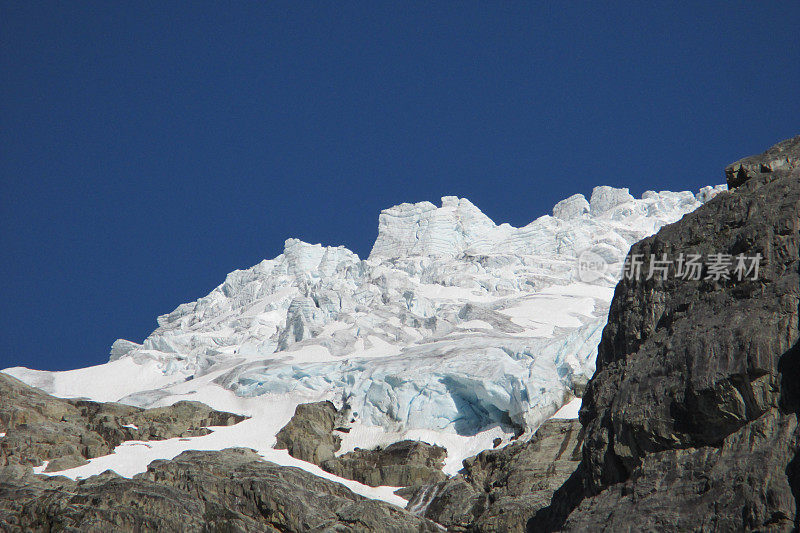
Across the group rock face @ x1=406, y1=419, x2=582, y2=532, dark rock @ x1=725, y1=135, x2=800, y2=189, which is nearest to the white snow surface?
rock face @ x1=406, y1=419, x2=582, y2=532

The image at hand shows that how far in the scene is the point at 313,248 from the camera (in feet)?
547

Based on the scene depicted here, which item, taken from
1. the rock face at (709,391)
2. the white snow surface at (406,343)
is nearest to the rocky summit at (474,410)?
the rock face at (709,391)

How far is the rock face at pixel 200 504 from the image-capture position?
27219 mm

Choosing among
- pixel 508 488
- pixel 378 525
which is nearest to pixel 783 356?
pixel 378 525

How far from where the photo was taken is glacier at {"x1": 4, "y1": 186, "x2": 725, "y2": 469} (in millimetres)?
51500

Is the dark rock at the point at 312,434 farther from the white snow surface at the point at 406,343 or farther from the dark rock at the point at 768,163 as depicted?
the dark rock at the point at 768,163

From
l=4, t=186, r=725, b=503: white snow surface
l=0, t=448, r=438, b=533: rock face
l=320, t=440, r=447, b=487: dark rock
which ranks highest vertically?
l=4, t=186, r=725, b=503: white snow surface

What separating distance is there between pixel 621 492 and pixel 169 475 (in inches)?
831

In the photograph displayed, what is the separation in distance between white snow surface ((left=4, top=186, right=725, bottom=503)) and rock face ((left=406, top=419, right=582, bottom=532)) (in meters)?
6.67

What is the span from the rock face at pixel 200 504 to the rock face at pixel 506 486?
8.81 feet

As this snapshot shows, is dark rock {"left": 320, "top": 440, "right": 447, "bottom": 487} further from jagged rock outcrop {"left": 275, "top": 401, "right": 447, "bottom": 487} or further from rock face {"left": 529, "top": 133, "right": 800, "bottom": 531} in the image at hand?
rock face {"left": 529, "top": 133, "right": 800, "bottom": 531}

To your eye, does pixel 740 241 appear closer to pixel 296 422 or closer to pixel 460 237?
pixel 296 422

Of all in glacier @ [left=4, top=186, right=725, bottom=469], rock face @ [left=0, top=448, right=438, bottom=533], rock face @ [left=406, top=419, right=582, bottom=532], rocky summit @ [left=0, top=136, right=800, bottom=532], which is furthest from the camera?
glacier @ [left=4, top=186, right=725, bottom=469]

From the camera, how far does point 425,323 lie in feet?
255
